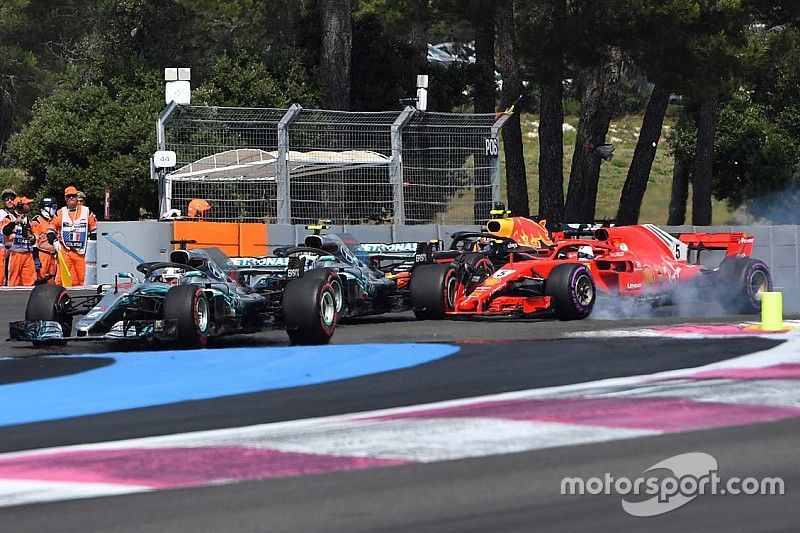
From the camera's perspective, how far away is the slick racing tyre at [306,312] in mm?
11883

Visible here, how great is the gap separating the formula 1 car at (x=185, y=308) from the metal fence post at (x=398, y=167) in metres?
6.53

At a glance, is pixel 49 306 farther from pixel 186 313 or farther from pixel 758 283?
pixel 758 283

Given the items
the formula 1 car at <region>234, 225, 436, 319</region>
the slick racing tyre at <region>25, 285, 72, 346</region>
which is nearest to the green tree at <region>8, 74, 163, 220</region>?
the formula 1 car at <region>234, 225, 436, 319</region>

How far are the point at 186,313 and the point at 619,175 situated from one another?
45.0 metres

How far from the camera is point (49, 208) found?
20125 mm

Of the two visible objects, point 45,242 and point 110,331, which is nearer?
point 110,331

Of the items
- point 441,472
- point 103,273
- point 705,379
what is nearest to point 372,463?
point 441,472

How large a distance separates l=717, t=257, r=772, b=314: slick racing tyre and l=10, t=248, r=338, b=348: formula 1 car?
516 cm

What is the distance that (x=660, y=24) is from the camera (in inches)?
944

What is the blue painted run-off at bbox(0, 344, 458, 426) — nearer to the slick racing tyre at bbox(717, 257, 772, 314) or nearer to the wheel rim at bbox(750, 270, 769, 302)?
the slick racing tyre at bbox(717, 257, 772, 314)

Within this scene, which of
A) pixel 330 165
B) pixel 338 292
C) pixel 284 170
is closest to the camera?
pixel 338 292

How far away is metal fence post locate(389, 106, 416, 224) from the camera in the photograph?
1903 cm

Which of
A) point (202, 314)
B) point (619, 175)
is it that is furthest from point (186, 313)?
point (619, 175)

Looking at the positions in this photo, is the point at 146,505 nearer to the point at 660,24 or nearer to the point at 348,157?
the point at 348,157
